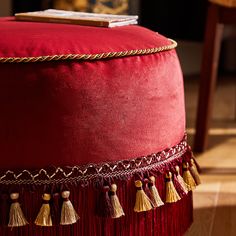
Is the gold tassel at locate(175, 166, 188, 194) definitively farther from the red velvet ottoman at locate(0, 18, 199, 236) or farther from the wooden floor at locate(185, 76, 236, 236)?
the wooden floor at locate(185, 76, 236, 236)


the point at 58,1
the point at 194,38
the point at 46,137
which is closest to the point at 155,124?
the point at 46,137

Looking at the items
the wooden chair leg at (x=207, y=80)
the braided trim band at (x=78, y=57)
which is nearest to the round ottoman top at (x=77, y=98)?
the braided trim band at (x=78, y=57)

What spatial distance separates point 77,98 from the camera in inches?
33.3

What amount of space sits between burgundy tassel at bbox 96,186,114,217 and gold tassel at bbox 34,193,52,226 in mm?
71

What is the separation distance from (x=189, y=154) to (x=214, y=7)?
25.7 inches

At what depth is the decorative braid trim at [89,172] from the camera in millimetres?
842

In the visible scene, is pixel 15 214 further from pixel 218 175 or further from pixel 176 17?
pixel 176 17

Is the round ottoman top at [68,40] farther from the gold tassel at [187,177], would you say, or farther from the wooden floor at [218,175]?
the wooden floor at [218,175]

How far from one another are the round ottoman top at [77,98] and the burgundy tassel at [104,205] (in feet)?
0.15

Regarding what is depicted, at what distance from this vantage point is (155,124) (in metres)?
0.93

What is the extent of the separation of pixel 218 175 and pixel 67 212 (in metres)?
0.73

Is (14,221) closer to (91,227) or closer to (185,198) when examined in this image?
(91,227)

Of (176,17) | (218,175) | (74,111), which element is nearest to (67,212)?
(74,111)

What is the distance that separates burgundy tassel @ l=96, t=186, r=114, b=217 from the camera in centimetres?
86
